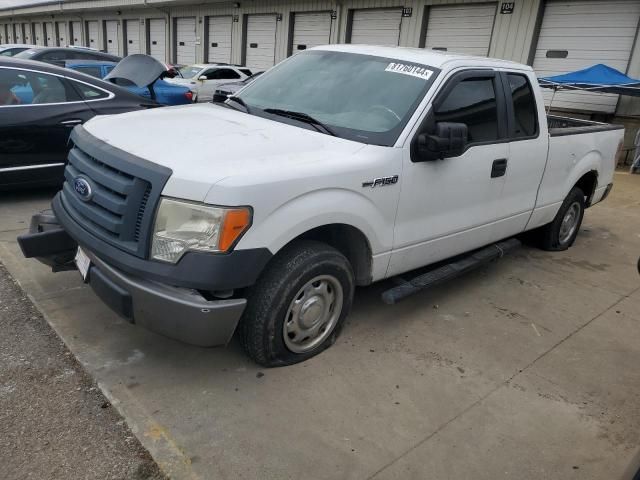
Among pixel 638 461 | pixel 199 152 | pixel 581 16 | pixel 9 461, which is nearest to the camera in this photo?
pixel 638 461

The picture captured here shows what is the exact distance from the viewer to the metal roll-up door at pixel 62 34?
36.9m

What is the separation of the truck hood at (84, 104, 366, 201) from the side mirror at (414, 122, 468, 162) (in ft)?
1.36

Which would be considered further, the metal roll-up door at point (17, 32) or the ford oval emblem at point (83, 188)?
the metal roll-up door at point (17, 32)

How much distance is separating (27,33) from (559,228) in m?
49.8

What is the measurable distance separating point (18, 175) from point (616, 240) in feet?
22.5

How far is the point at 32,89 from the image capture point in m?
5.57

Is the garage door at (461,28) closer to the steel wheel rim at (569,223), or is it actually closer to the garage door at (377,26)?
the garage door at (377,26)

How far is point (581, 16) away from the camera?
12.7m

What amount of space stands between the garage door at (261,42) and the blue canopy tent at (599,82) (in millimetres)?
11945

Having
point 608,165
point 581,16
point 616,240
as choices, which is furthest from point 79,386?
point 581,16

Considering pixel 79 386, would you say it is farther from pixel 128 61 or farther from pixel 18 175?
pixel 128 61

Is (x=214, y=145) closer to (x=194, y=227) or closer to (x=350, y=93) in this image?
(x=194, y=227)

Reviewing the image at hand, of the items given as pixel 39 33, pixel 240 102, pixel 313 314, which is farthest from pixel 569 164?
pixel 39 33

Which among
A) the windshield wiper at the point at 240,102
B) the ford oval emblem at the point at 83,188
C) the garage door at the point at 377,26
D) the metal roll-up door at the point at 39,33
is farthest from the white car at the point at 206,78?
the metal roll-up door at the point at 39,33
